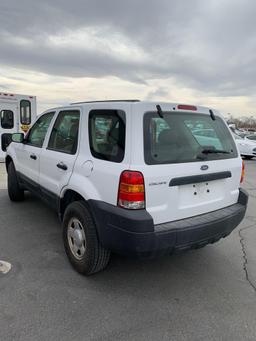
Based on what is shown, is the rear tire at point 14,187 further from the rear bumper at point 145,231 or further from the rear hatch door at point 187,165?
the rear hatch door at point 187,165

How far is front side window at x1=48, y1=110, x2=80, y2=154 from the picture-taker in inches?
133

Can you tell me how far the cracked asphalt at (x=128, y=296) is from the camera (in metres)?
2.39

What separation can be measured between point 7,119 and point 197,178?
9.63 meters

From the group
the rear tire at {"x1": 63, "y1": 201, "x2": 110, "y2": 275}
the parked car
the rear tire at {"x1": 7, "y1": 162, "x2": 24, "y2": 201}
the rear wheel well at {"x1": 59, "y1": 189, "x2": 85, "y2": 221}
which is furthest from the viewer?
the parked car

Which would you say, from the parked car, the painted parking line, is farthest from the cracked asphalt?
the parked car

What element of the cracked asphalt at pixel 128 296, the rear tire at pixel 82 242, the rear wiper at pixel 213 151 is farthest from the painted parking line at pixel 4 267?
the rear wiper at pixel 213 151

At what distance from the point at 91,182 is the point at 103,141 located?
1.34ft

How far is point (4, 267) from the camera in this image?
326cm

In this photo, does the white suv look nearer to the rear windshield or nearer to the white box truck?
the rear windshield

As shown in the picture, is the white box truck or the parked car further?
the parked car

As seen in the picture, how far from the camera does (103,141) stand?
291 cm

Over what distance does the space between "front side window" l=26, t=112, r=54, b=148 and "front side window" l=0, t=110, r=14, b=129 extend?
6.68 metres

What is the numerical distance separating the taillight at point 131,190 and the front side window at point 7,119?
374 inches

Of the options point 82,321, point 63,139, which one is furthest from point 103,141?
point 82,321
